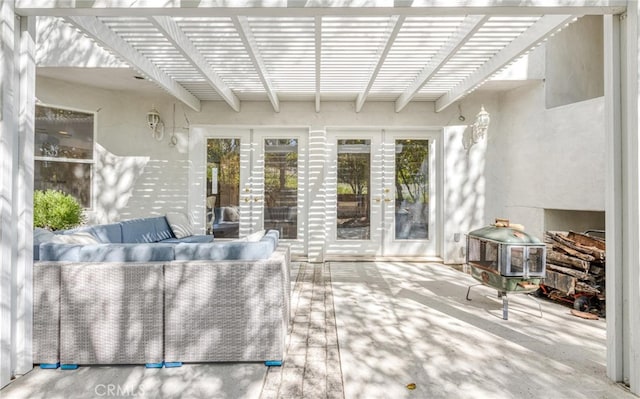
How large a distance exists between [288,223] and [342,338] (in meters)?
3.41

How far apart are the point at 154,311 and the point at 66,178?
4.08 metres

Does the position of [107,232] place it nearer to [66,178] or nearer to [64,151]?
[66,178]

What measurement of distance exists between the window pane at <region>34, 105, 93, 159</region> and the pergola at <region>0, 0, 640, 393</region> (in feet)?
5.58

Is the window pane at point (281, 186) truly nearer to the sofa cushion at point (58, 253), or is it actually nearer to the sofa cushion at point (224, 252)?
the sofa cushion at point (224, 252)

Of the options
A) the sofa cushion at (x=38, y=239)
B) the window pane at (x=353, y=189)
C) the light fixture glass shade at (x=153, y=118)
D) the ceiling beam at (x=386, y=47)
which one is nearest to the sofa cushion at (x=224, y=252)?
the sofa cushion at (x=38, y=239)

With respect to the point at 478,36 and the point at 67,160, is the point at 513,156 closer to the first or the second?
the point at 478,36

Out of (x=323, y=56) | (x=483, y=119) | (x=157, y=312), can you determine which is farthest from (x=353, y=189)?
(x=157, y=312)

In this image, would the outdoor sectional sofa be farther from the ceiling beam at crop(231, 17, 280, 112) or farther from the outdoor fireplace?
the outdoor fireplace

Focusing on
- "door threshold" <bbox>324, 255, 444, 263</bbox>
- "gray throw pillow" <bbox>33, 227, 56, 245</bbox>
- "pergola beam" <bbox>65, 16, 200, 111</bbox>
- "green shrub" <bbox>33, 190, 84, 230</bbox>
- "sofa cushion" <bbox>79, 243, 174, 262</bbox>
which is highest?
"pergola beam" <bbox>65, 16, 200, 111</bbox>

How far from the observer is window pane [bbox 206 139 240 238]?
588cm

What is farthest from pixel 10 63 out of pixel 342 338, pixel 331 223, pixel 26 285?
pixel 331 223

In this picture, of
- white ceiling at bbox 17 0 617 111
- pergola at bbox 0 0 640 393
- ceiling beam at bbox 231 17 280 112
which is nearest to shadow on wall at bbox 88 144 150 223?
white ceiling at bbox 17 0 617 111

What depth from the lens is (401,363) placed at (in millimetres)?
2320

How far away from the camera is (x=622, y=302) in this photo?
2119 mm
